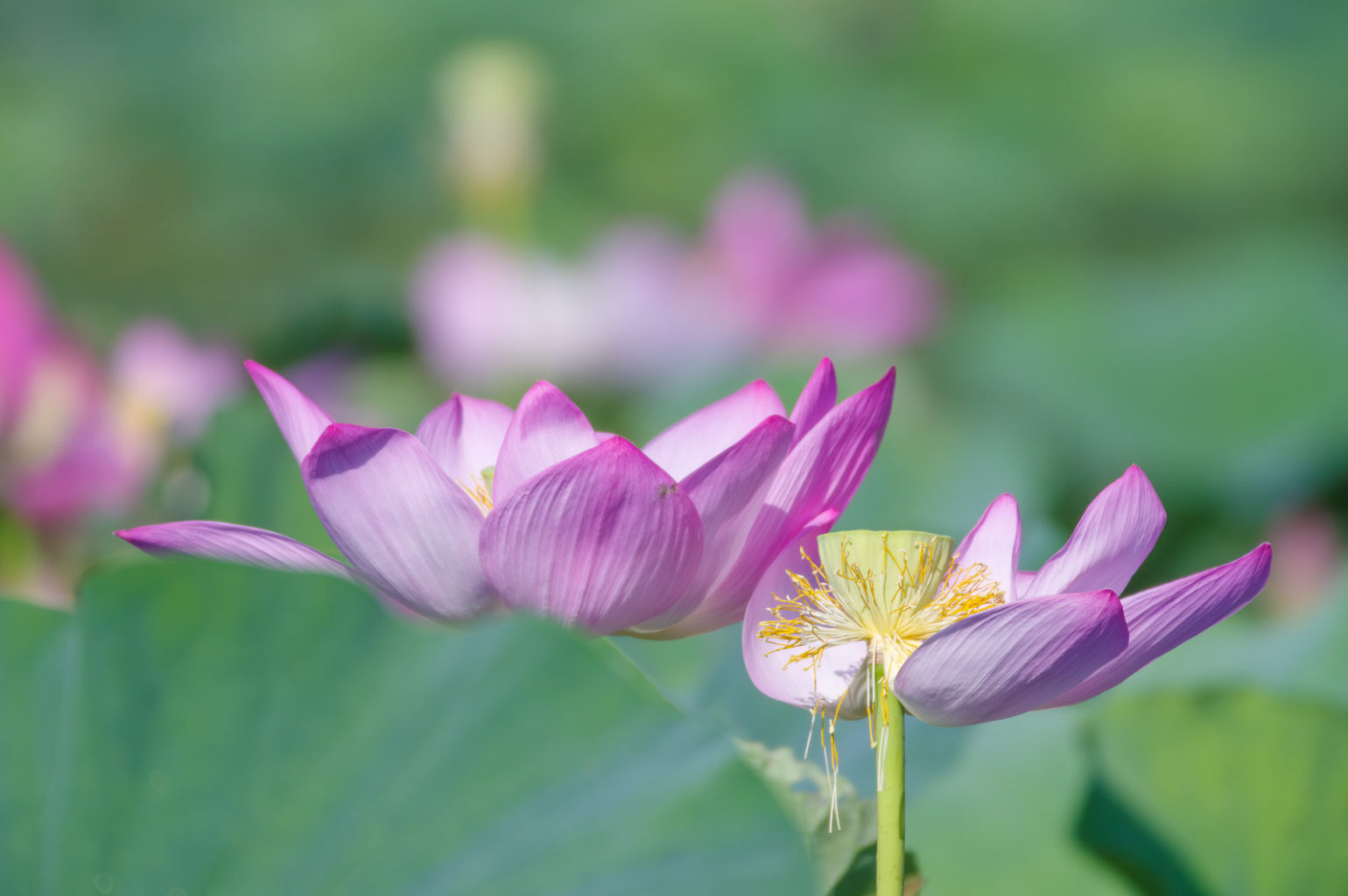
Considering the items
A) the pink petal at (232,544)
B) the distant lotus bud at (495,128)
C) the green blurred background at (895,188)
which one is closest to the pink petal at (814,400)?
the pink petal at (232,544)

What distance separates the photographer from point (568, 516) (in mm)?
287

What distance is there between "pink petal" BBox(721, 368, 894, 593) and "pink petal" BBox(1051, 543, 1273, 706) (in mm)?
70

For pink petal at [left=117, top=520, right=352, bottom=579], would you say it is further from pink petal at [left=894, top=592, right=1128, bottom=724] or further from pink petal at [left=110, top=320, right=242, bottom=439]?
pink petal at [left=110, top=320, right=242, bottom=439]

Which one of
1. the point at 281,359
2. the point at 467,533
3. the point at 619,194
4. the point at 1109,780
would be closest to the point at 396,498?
A: the point at 467,533

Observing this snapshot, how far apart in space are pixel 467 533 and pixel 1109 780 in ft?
1.05

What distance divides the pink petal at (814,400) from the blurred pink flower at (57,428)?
0.50 meters

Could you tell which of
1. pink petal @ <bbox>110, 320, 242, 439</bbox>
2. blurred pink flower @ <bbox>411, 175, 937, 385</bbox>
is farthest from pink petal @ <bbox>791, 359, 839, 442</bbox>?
blurred pink flower @ <bbox>411, 175, 937, 385</bbox>

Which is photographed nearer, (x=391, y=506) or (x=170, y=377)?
(x=391, y=506)

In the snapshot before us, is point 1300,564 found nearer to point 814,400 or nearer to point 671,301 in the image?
point 671,301

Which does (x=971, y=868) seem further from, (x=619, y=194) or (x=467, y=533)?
(x=619, y=194)

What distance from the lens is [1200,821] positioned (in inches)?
20.0

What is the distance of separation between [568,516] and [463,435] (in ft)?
0.37

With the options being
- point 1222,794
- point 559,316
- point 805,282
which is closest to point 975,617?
point 1222,794

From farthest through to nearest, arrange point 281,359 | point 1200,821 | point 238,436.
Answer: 1. point 281,359
2. point 238,436
3. point 1200,821
